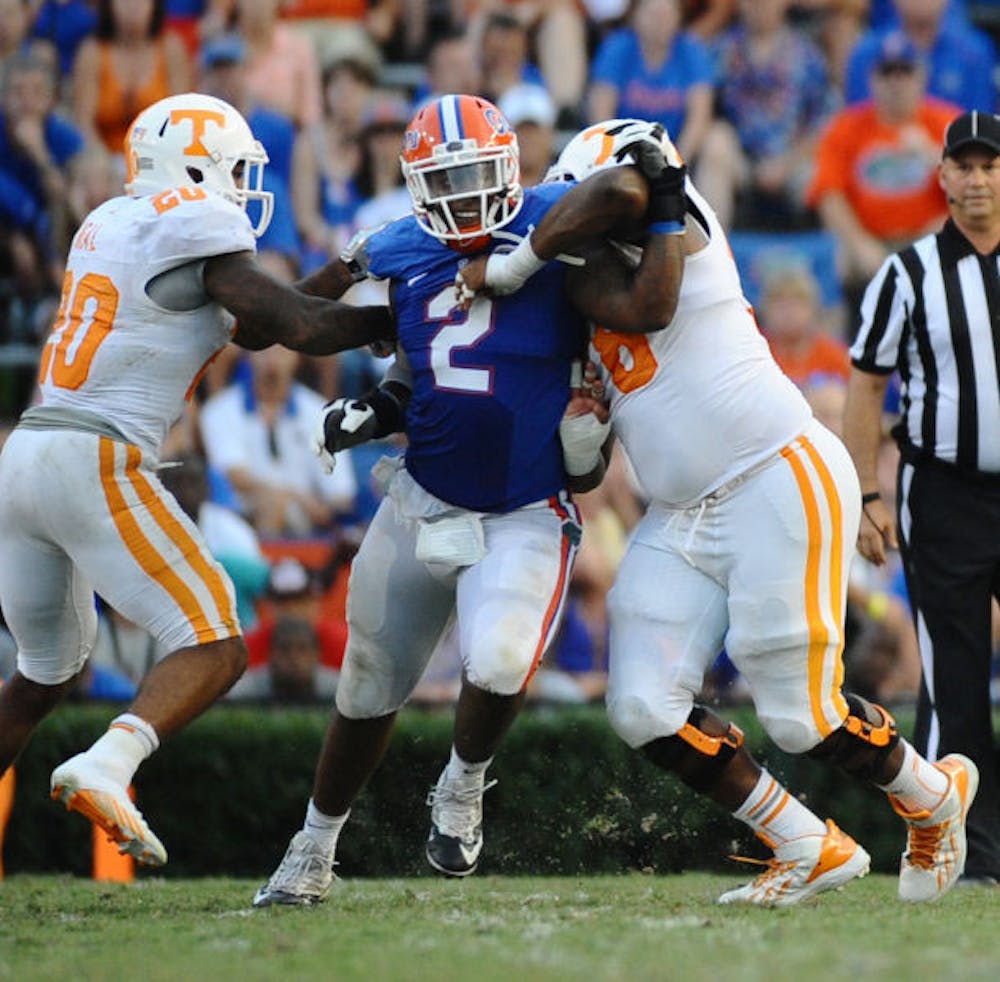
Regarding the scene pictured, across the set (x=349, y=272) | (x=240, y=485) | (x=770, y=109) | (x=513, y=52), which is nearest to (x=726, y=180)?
(x=770, y=109)

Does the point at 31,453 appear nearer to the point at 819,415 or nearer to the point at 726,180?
the point at 819,415

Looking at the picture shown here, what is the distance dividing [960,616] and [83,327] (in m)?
2.73

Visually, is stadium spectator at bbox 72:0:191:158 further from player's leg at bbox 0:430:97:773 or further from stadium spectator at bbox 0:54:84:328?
player's leg at bbox 0:430:97:773

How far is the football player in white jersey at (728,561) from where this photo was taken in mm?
5328

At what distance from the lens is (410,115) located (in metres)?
11.3

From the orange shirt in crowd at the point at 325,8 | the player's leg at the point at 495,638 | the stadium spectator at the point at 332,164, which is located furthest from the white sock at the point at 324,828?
the orange shirt in crowd at the point at 325,8

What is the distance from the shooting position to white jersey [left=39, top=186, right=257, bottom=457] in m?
5.55

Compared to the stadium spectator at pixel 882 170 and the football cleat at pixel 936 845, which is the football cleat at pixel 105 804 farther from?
the stadium spectator at pixel 882 170

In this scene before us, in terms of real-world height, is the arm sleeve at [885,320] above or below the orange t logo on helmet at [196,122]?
below

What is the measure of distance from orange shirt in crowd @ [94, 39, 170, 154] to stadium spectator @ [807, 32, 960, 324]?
11.5 feet

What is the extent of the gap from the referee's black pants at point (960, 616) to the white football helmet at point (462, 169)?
1.81 meters

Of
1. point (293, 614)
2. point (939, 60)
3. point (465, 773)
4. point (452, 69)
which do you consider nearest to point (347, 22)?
point (452, 69)

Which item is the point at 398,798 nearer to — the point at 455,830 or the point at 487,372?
the point at 455,830

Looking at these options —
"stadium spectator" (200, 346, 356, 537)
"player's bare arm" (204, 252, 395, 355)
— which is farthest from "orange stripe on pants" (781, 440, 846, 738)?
"stadium spectator" (200, 346, 356, 537)
